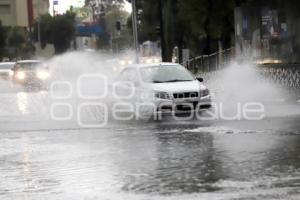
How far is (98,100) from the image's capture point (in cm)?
2548

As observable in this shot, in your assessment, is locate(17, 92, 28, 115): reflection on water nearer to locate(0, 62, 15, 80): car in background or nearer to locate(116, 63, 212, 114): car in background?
locate(116, 63, 212, 114): car in background

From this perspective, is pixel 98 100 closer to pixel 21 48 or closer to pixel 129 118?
pixel 129 118

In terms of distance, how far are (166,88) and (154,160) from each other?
7217 mm

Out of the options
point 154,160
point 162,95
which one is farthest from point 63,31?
point 154,160

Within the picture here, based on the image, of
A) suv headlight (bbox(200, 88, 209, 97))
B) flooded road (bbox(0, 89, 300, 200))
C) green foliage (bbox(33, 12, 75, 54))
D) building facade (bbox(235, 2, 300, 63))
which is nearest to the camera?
flooded road (bbox(0, 89, 300, 200))

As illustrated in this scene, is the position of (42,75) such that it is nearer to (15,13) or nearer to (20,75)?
(20,75)

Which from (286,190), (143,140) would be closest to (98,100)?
(143,140)

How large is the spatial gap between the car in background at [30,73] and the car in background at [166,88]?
65.6 ft

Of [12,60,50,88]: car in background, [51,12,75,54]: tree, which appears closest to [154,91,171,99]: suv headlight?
[12,60,50,88]: car in background

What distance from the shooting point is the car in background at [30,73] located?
1558 inches

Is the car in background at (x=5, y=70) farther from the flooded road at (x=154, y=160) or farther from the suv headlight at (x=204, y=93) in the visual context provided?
the flooded road at (x=154, y=160)

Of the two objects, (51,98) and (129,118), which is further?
(51,98)

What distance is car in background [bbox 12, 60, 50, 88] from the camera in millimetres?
39562

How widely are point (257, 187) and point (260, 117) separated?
30.0 ft
